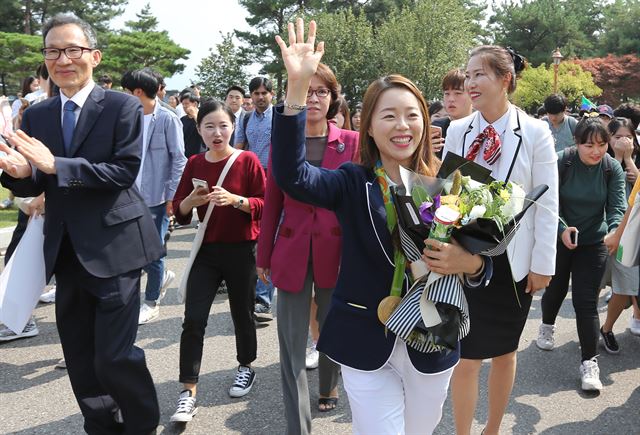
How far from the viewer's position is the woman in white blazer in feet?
10.0

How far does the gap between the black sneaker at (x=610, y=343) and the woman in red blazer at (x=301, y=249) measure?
9.55 ft

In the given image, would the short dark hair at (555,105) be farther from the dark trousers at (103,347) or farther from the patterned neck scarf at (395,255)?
the dark trousers at (103,347)

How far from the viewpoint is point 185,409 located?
370cm

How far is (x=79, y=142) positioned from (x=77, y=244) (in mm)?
526

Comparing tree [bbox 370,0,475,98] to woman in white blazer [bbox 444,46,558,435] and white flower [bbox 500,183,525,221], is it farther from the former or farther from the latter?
white flower [bbox 500,183,525,221]

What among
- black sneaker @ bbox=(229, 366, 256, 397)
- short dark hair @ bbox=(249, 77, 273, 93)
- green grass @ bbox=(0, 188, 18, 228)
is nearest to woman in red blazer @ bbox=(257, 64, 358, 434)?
black sneaker @ bbox=(229, 366, 256, 397)

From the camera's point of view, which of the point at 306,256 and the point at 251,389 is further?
the point at 251,389

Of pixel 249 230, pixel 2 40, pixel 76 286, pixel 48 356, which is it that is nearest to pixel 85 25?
pixel 76 286

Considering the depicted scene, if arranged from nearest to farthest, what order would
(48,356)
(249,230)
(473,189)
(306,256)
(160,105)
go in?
1. (473,189)
2. (306,256)
3. (249,230)
4. (48,356)
5. (160,105)

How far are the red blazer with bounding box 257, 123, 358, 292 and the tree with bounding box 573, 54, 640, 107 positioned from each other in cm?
4384

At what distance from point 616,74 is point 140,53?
108ft

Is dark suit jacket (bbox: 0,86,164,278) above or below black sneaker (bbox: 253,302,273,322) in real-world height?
above

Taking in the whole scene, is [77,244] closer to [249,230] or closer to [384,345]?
[249,230]

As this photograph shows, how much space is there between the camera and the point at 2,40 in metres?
28.5
